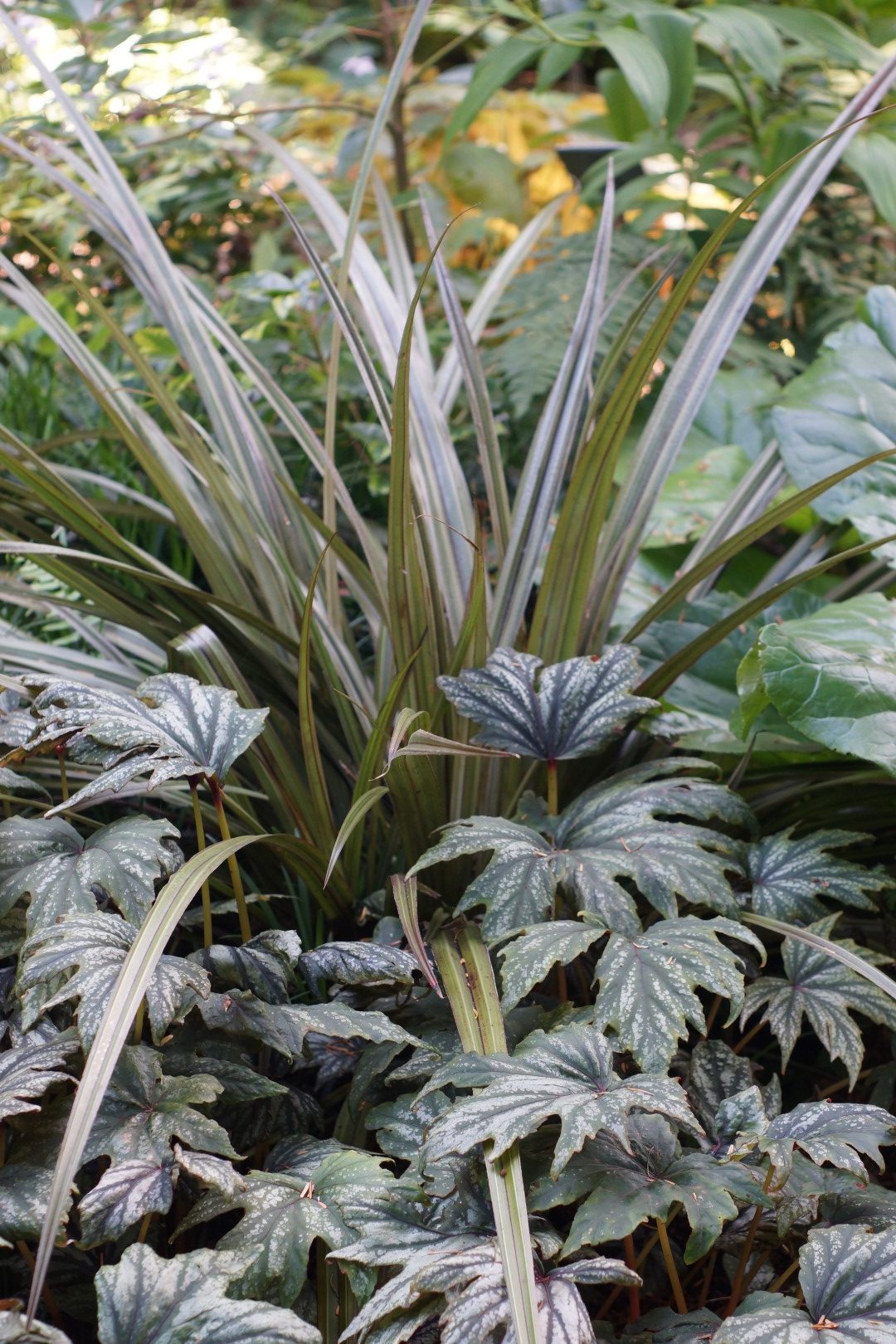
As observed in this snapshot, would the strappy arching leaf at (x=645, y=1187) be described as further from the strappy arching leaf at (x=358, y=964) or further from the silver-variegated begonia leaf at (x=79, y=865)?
the silver-variegated begonia leaf at (x=79, y=865)

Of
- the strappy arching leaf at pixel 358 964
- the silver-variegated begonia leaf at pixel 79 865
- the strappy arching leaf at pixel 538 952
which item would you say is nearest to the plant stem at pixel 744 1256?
the strappy arching leaf at pixel 538 952

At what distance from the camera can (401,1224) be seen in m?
0.81

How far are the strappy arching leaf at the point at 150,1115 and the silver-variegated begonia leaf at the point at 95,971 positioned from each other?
5 centimetres

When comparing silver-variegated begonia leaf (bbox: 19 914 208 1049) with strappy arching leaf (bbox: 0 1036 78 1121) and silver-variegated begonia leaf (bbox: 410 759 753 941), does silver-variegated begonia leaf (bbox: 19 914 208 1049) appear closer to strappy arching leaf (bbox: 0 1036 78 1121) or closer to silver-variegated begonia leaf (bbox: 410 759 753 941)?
strappy arching leaf (bbox: 0 1036 78 1121)

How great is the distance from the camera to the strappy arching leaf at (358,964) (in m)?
0.97

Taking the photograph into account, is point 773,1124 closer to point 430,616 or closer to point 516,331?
point 430,616

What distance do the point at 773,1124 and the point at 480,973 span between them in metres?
0.30

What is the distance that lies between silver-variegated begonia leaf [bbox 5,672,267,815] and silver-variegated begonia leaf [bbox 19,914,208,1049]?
4.3 inches

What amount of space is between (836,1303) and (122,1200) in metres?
0.50

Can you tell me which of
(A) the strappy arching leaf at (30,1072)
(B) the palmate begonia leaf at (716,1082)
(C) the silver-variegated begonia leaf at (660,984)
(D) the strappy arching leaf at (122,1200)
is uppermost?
(A) the strappy arching leaf at (30,1072)

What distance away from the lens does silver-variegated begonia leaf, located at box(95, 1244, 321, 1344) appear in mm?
678

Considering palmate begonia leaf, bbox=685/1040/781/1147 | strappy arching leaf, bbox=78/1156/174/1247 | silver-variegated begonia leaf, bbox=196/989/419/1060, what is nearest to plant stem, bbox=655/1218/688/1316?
palmate begonia leaf, bbox=685/1040/781/1147

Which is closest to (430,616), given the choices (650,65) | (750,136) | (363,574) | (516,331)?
(363,574)

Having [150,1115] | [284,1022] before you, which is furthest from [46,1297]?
[284,1022]
